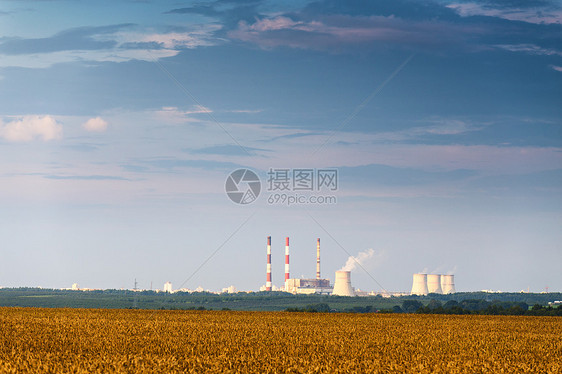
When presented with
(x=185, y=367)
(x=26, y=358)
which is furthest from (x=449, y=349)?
(x=26, y=358)

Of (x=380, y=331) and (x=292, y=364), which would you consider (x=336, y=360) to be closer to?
(x=292, y=364)

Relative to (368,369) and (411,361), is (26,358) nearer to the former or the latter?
(368,369)

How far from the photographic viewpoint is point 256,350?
35.4m

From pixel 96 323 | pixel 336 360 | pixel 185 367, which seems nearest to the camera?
pixel 185 367

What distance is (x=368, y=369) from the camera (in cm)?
2748

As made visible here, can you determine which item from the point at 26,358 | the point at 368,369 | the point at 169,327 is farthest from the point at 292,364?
the point at 169,327

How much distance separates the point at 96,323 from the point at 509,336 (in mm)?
29375

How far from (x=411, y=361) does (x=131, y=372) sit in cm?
1297

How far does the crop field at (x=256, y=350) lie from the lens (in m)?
27.3

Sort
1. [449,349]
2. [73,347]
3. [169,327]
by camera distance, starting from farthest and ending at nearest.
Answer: [169,327] → [449,349] → [73,347]

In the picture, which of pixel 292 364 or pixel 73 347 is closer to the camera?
pixel 292 364

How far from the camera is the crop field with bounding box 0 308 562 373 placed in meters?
27.3

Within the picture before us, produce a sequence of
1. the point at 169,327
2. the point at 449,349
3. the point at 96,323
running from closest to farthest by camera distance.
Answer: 1. the point at 449,349
2. the point at 169,327
3. the point at 96,323

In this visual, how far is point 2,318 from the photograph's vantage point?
57.6 m
